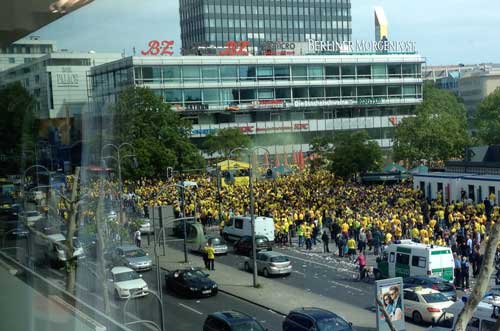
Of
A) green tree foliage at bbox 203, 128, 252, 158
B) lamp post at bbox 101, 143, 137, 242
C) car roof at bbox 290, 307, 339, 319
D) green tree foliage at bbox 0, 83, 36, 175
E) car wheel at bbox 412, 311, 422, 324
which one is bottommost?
car wheel at bbox 412, 311, 422, 324

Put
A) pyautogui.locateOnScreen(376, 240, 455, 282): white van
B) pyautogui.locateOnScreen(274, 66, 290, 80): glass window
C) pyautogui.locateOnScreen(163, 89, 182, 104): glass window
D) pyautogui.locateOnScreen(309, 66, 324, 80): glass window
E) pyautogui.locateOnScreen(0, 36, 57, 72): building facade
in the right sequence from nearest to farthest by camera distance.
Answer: pyautogui.locateOnScreen(0, 36, 57, 72): building facade
pyautogui.locateOnScreen(376, 240, 455, 282): white van
pyautogui.locateOnScreen(163, 89, 182, 104): glass window
pyautogui.locateOnScreen(274, 66, 290, 80): glass window
pyautogui.locateOnScreen(309, 66, 324, 80): glass window

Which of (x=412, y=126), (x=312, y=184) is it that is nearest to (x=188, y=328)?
(x=312, y=184)

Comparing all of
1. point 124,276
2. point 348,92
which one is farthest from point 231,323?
point 348,92

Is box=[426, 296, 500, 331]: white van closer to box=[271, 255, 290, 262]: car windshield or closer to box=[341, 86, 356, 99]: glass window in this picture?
box=[271, 255, 290, 262]: car windshield

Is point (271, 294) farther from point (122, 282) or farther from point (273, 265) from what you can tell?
point (122, 282)

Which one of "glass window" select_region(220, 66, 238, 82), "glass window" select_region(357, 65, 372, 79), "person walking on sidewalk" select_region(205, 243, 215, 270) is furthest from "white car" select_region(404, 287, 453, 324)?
"glass window" select_region(357, 65, 372, 79)

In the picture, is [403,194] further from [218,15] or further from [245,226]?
[218,15]

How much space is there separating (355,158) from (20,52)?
21.0 metres

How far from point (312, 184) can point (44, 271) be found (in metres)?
19.8

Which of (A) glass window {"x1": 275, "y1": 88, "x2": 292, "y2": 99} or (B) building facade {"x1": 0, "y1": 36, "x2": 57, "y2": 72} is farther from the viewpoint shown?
(A) glass window {"x1": 275, "y1": 88, "x2": 292, "y2": 99}

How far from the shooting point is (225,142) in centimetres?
2675

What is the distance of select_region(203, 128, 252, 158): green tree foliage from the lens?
26609 mm

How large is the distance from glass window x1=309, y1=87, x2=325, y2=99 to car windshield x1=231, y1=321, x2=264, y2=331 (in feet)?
87.1

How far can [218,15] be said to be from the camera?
1575 inches
